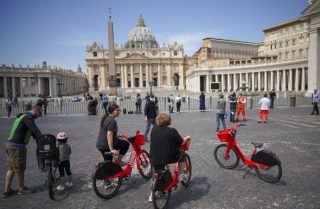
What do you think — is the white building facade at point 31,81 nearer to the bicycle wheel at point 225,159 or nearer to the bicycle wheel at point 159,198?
the bicycle wheel at point 225,159

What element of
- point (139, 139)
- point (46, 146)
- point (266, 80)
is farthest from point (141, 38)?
point (46, 146)

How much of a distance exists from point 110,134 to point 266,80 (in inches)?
2155

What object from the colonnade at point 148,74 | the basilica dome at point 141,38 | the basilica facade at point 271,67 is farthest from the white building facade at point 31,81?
the basilica dome at point 141,38

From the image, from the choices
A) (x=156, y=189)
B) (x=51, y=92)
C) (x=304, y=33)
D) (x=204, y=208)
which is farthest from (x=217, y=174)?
(x=51, y=92)

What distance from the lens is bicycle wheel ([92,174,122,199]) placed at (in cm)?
470

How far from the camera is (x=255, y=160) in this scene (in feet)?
18.0

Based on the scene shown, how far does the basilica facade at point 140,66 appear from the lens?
99.1 m

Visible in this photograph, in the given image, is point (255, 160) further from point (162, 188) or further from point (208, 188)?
point (162, 188)

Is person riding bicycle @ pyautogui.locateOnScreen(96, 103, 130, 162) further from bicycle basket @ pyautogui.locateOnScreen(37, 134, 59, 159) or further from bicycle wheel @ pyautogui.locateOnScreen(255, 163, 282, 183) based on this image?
bicycle wheel @ pyautogui.locateOnScreen(255, 163, 282, 183)

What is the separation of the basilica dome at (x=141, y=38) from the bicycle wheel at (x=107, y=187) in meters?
112

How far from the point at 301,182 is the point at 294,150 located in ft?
9.40

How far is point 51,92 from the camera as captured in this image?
72.4m

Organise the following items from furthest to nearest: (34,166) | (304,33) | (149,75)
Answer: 1. (149,75)
2. (304,33)
3. (34,166)

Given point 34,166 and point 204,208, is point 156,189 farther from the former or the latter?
point 34,166
